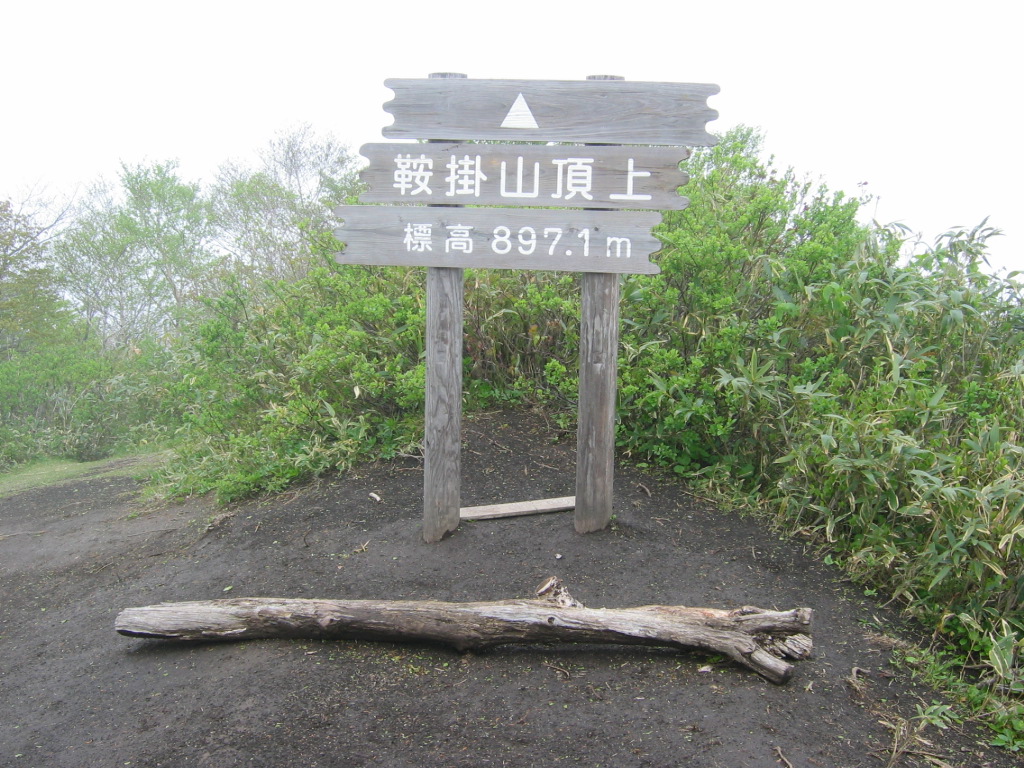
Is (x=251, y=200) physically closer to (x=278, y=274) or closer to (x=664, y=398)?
(x=278, y=274)

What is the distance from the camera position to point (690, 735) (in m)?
2.83

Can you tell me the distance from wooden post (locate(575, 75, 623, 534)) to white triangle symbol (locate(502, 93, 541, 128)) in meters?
0.40

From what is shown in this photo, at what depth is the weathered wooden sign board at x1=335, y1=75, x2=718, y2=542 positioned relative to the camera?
420 centimetres

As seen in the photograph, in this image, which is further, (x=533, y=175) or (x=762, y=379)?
(x=762, y=379)

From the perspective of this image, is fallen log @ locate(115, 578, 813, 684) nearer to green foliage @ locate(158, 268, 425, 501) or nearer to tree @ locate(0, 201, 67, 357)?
green foliage @ locate(158, 268, 425, 501)

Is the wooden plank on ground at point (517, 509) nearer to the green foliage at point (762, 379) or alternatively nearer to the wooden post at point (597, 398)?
the wooden post at point (597, 398)

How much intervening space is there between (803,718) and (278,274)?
12.1m

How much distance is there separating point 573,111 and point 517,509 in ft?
7.50

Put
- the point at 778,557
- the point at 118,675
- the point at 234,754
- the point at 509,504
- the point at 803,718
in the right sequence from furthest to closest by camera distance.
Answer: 1. the point at 509,504
2. the point at 778,557
3. the point at 118,675
4. the point at 803,718
5. the point at 234,754

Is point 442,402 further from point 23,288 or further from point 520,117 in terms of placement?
point 23,288

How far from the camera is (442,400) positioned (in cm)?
445

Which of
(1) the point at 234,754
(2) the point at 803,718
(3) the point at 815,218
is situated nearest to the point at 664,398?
(3) the point at 815,218

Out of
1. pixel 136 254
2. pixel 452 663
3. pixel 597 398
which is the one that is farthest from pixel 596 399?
pixel 136 254

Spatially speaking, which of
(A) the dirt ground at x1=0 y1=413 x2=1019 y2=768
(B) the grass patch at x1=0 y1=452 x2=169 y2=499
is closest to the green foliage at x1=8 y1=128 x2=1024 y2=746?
(A) the dirt ground at x1=0 y1=413 x2=1019 y2=768
